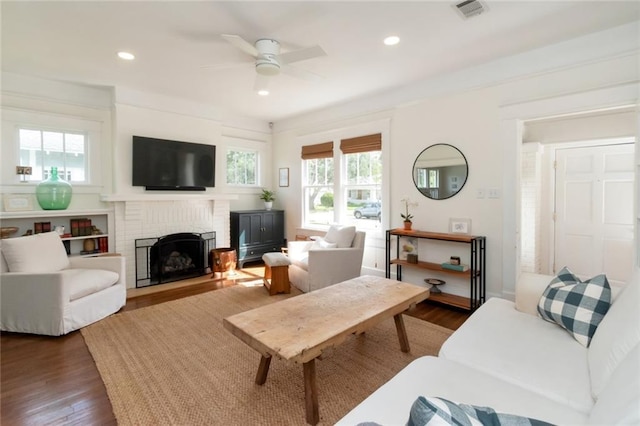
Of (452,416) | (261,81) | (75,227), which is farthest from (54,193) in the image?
(452,416)

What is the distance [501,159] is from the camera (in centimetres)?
333

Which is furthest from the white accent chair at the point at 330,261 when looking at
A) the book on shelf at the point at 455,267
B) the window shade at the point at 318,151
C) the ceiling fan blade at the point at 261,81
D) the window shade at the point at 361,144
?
the ceiling fan blade at the point at 261,81

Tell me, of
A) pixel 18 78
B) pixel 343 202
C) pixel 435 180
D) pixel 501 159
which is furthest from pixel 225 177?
pixel 501 159

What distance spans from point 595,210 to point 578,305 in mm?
3139

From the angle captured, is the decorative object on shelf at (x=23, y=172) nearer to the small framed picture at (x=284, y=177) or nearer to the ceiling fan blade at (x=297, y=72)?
the ceiling fan blade at (x=297, y=72)

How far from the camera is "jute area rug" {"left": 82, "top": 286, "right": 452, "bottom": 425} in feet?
5.87

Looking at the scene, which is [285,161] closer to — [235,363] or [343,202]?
[343,202]

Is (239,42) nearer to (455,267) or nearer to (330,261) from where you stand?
(330,261)

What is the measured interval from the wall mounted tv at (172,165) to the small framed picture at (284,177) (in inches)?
54.5

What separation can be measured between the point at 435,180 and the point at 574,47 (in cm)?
177

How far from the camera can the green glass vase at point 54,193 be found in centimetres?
370

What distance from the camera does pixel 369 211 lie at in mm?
4703

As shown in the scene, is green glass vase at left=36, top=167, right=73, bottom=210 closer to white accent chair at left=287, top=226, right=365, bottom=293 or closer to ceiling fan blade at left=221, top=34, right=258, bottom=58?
white accent chair at left=287, top=226, right=365, bottom=293

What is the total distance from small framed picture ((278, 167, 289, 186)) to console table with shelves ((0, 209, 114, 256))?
286 cm
